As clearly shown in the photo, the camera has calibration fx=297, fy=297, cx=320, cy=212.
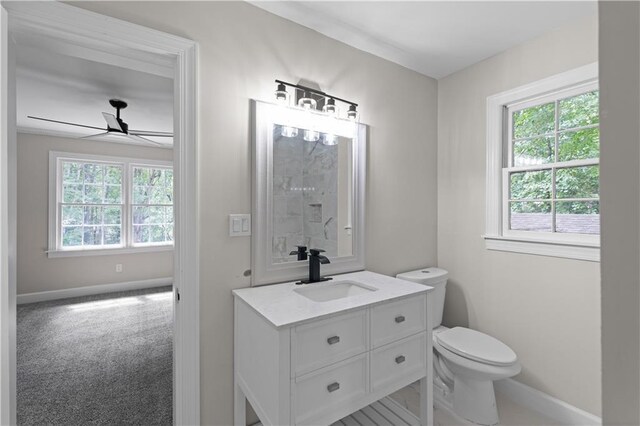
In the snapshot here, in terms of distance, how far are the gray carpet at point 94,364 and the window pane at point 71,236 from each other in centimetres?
88

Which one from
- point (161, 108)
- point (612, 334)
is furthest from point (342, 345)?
point (161, 108)

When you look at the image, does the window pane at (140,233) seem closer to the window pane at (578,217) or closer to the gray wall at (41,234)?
the gray wall at (41,234)

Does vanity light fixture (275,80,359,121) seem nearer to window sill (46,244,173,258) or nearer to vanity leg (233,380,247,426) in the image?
vanity leg (233,380,247,426)

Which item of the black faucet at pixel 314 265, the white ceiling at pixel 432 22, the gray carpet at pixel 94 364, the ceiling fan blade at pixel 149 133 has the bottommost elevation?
the gray carpet at pixel 94 364

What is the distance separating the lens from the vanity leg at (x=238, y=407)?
1.52 metres

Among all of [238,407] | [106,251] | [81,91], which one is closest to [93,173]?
[106,251]

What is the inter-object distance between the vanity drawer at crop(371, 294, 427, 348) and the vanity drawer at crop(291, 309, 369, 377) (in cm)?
7

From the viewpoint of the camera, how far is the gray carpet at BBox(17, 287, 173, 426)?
6.12ft

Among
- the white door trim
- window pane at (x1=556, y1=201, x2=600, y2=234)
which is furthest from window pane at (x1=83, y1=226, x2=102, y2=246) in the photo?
window pane at (x1=556, y1=201, x2=600, y2=234)

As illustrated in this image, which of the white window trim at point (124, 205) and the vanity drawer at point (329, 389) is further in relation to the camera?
the white window trim at point (124, 205)

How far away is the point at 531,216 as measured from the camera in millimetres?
2037

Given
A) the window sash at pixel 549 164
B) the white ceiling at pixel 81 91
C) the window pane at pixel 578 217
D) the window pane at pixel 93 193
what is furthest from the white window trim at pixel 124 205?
the window pane at pixel 578 217

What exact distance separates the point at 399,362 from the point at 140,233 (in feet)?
15.6

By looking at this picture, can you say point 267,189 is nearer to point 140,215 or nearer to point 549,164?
point 549,164
